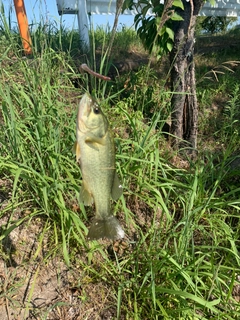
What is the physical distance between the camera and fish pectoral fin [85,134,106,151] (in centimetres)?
117

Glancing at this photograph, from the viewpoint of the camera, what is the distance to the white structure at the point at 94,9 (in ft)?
16.0

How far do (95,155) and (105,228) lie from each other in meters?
0.44

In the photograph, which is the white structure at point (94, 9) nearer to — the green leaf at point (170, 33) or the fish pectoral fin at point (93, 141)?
the green leaf at point (170, 33)

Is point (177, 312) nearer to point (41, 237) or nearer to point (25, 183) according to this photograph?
point (41, 237)

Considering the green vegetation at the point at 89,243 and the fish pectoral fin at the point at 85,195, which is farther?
the green vegetation at the point at 89,243

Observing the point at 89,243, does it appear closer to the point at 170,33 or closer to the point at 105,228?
the point at 105,228

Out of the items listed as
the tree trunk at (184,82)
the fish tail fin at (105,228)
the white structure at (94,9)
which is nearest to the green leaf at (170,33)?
the tree trunk at (184,82)

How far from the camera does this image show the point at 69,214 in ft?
7.09

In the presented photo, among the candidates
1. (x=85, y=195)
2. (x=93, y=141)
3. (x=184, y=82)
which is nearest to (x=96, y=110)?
(x=93, y=141)

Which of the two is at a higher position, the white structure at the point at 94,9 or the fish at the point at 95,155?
the white structure at the point at 94,9

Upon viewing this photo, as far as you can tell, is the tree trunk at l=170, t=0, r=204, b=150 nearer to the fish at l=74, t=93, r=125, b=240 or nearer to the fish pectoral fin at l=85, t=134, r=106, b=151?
the fish at l=74, t=93, r=125, b=240

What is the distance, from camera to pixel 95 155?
1222 mm

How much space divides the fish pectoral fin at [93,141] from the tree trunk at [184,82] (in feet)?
7.07

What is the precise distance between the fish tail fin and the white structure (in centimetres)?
193
